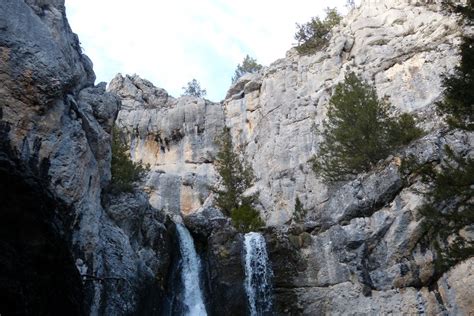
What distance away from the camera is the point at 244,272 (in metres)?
24.5

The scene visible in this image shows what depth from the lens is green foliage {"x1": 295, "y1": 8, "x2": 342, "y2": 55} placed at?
43469 millimetres

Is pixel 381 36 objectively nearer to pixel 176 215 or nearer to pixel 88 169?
pixel 176 215

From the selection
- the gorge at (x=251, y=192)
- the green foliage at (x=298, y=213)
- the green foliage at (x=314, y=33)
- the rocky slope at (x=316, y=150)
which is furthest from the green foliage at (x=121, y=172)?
the green foliage at (x=314, y=33)

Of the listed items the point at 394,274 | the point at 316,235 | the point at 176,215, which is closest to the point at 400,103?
the point at 316,235

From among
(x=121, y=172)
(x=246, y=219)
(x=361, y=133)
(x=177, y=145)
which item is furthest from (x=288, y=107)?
(x=121, y=172)

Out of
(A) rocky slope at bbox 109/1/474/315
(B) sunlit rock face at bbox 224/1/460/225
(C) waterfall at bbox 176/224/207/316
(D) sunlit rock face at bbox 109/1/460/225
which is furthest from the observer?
(D) sunlit rock face at bbox 109/1/460/225

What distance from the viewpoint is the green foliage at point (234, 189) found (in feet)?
103

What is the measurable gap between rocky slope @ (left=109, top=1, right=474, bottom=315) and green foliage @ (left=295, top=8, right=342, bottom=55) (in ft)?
4.46

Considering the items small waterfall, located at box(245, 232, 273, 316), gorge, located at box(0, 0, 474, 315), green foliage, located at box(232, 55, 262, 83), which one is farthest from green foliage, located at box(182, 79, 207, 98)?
small waterfall, located at box(245, 232, 273, 316)

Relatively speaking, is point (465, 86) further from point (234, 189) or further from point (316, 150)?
point (234, 189)

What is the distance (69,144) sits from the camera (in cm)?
1767

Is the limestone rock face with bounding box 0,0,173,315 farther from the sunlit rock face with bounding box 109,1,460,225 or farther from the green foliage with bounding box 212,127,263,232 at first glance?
the sunlit rock face with bounding box 109,1,460,225

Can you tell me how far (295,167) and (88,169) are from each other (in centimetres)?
1820

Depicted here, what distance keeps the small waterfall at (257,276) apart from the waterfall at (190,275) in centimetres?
259
